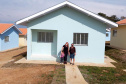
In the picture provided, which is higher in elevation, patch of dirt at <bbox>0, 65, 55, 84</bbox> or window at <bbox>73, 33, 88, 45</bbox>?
window at <bbox>73, 33, 88, 45</bbox>

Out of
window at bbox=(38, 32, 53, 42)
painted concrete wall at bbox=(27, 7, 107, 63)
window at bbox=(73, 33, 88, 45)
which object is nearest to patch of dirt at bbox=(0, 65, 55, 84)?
painted concrete wall at bbox=(27, 7, 107, 63)

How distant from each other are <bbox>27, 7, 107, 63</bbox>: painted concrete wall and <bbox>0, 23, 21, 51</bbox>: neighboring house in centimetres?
1079

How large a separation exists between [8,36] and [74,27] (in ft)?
48.9

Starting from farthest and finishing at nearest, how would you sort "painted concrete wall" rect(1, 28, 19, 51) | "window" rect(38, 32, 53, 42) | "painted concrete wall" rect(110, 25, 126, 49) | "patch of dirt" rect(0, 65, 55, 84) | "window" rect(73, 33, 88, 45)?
1. "painted concrete wall" rect(1, 28, 19, 51)
2. "painted concrete wall" rect(110, 25, 126, 49)
3. "window" rect(38, 32, 53, 42)
4. "window" rect(73, 33, 88, 45)
5. "patch of dirt" rect(0, 65, 55, 84)

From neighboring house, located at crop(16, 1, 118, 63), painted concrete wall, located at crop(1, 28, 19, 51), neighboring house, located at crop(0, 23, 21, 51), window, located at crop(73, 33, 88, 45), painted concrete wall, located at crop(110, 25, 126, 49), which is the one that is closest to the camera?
neighboring house, located at crop(16, 1, 118, 63)

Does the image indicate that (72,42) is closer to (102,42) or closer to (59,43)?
(59,43)

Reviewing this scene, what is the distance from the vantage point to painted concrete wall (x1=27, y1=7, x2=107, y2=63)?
368 inches

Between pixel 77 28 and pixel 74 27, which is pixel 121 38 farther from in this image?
pixel 74 27

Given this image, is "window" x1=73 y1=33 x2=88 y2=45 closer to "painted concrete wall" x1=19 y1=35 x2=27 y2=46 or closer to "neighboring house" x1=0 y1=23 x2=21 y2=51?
"neighboring house" x1=0 y1=23 x2=21 y2=51

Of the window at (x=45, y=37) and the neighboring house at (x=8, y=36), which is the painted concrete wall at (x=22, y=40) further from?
the window at (x=45, y=37)

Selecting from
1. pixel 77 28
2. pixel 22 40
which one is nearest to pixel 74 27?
pixel 77 28

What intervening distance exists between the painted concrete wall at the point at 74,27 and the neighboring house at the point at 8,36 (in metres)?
10.8

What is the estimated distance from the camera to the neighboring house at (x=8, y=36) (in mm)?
18141

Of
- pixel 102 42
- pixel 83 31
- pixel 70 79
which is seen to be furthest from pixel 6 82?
pixel 102 42
